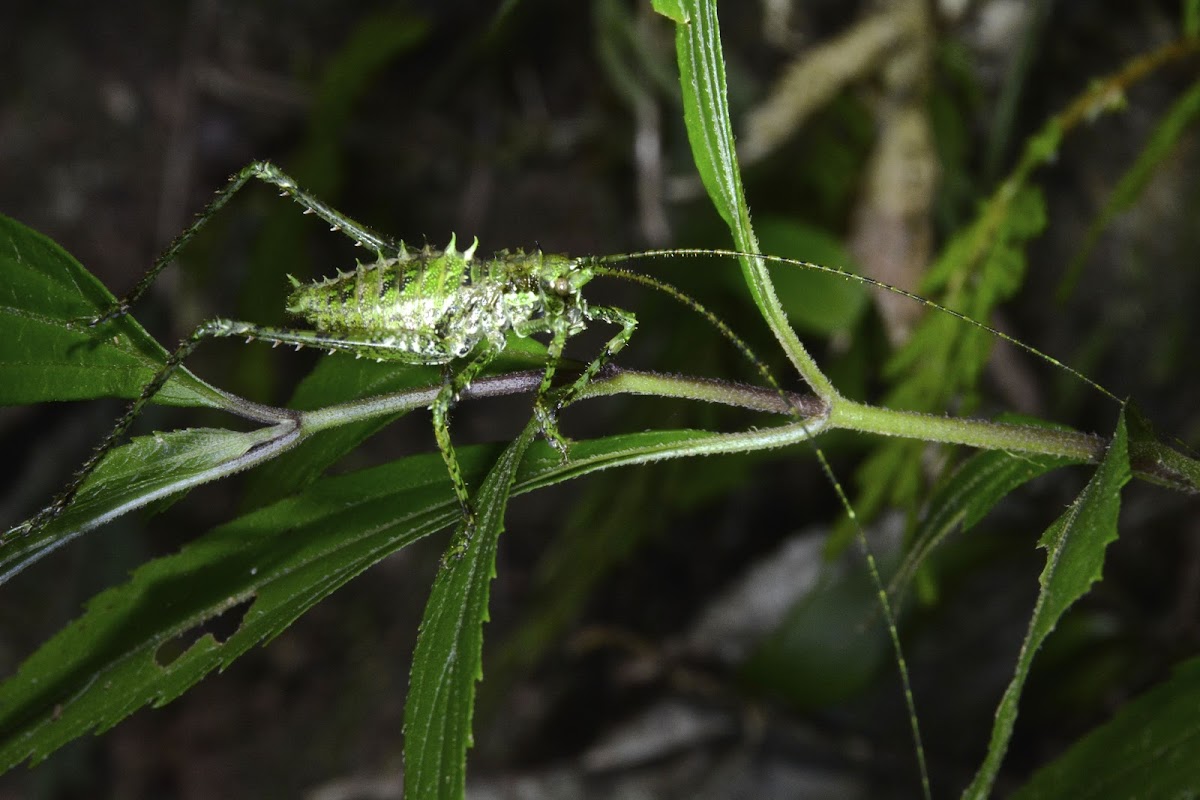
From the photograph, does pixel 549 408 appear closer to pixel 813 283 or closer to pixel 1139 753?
pixel 1139 753

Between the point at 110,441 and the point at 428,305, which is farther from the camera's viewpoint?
the point at 428,305

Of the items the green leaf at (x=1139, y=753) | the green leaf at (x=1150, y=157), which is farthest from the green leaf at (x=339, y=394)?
the green leaf at (x=1150, y=157)

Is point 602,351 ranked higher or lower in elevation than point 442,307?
lower

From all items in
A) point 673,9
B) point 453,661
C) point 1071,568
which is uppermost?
point 673,9

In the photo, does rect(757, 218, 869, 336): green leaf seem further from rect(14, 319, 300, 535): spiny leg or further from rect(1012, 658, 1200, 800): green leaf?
rect(14, 319, 300, 535): spiny leg

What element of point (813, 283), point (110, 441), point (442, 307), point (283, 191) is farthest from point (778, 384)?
point (813, 283)

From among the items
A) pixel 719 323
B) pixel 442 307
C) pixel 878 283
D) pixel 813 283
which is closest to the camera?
pixel 878 283

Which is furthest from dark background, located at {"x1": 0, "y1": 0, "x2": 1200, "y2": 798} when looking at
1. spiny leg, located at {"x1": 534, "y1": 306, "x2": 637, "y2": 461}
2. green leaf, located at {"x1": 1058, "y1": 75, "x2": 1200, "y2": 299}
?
spiny leg, located at {"x1": 534, "y1": 306, "x2": 637, "y2": 461}

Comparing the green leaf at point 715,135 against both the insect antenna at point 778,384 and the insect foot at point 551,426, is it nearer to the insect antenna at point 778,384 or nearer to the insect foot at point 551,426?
the insect antenna at point 778,384
